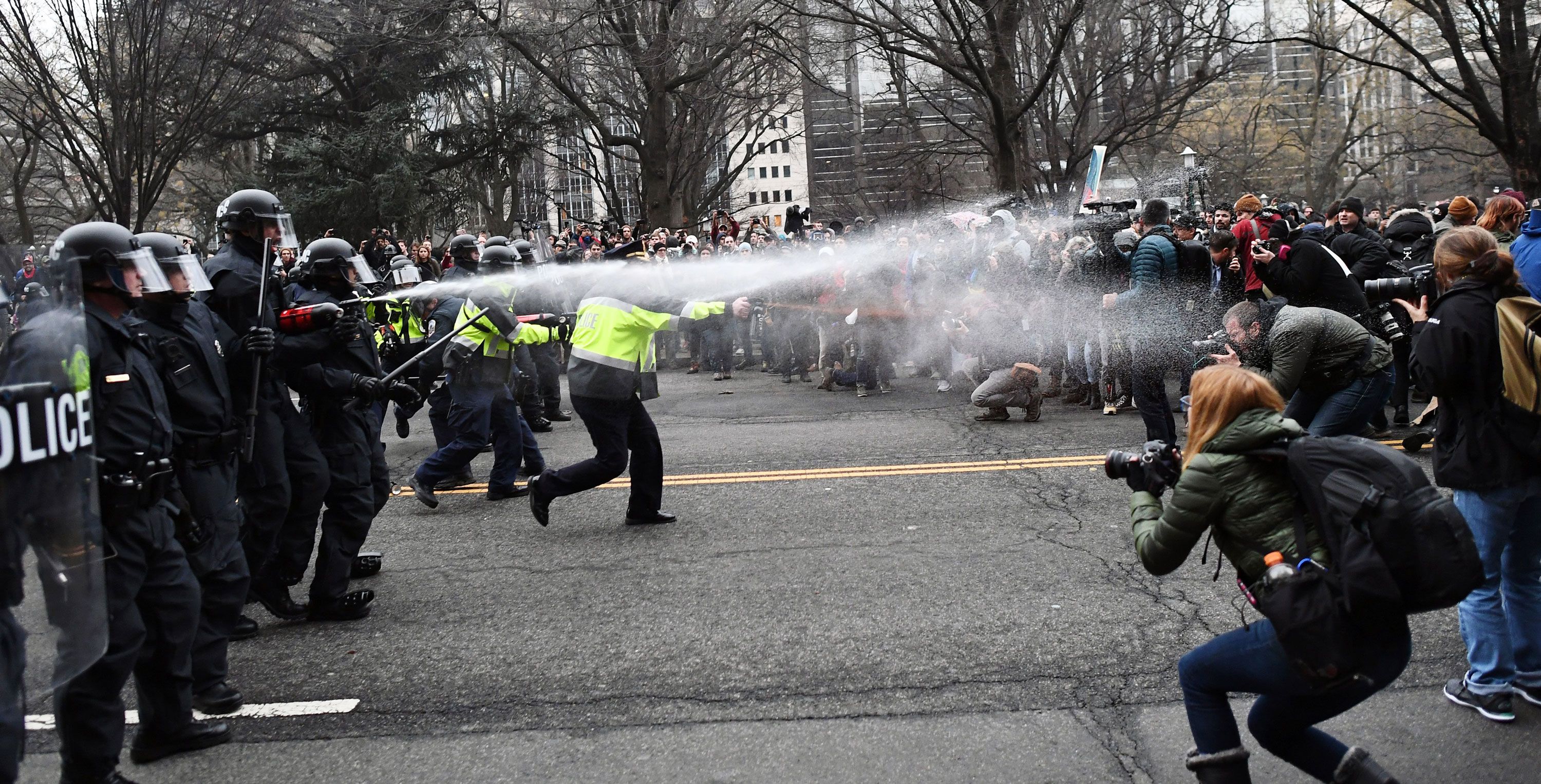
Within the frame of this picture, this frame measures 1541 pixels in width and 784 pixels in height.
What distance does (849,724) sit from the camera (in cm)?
439

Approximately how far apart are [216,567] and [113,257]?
4.35ft

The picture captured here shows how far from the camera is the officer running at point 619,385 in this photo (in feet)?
24.3

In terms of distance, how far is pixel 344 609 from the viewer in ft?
19.4

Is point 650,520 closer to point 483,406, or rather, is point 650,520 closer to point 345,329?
point 483,406

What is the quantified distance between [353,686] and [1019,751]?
265 centimetres

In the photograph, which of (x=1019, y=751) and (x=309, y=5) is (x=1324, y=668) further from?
(x=309, y=5)

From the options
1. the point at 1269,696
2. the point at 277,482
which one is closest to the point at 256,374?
the point at 277,482

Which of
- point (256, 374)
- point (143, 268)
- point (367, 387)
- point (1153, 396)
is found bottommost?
point (1153, 396)

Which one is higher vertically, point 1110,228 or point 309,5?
point 309,5

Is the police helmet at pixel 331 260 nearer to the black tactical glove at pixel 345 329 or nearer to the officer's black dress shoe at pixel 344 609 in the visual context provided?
the black tactical glove at pixel 345 329

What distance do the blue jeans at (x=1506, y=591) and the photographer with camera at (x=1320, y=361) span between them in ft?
7.19

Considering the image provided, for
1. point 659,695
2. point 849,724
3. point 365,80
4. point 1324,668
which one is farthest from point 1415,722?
point 365,80

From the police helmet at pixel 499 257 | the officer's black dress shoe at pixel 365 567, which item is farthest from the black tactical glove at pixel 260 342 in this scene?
the police helmet at pixel 499 257

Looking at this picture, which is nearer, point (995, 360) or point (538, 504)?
point (538, 504)
